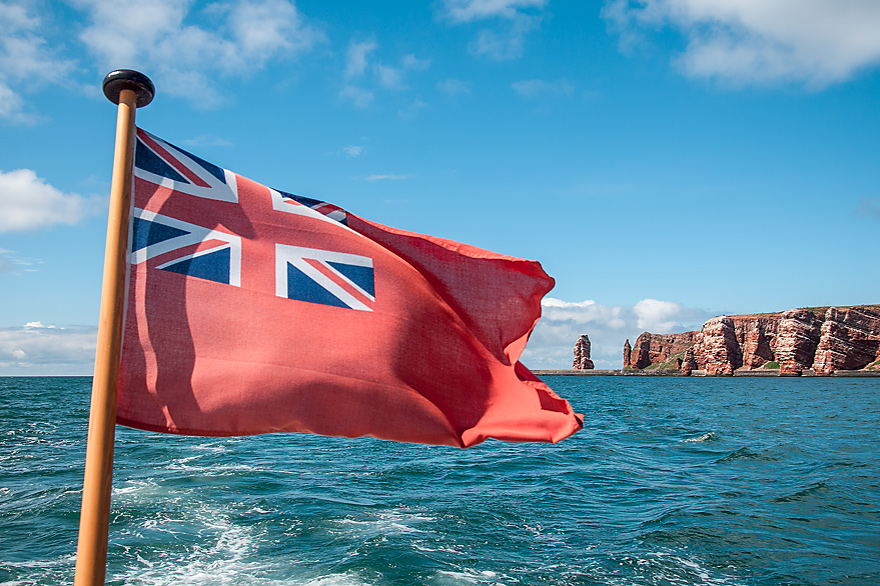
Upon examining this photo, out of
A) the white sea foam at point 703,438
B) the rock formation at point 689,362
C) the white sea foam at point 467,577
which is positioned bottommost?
the white sea foam at point 703,438

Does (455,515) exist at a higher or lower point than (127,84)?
lower

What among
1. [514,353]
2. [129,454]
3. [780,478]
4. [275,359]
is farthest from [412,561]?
[129,454]

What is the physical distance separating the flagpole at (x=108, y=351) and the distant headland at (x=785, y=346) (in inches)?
5699

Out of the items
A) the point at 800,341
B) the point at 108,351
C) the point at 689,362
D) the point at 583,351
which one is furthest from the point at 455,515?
the point at 583,351

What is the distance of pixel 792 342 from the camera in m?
127

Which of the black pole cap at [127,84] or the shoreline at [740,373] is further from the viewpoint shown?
the shoreline at [740,373]

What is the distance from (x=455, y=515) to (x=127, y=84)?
11.7 m

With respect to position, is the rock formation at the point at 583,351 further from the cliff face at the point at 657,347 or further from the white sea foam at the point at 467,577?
the white sea foam at the point at 467,577

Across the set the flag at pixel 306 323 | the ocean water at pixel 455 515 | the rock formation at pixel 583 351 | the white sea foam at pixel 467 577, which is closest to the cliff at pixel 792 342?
the rock formation at pixel 583 351

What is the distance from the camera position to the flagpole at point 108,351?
9.12ft

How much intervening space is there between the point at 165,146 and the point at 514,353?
302 centimetres

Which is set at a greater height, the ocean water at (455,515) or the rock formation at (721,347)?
the rock formation at (721,347)

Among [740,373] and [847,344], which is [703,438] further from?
[740,373]

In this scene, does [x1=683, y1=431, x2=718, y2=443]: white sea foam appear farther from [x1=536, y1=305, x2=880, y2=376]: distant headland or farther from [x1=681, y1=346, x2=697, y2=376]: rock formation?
[x1=681, y1=346, x2=697, y2=376]: rock formation
